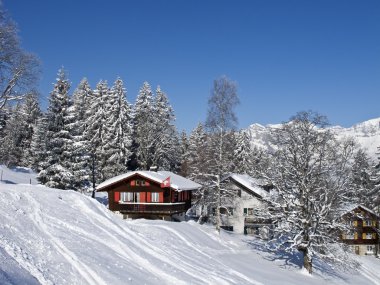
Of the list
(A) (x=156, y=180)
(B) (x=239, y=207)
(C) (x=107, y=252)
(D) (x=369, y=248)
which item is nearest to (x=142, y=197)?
(A) (x=156, y=180)

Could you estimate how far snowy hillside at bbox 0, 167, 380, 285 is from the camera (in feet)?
54.4

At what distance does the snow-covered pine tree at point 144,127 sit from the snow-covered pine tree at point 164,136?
69cm

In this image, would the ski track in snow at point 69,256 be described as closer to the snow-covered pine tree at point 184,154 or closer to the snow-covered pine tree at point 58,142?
the snow-covered pine tree at point 58,142

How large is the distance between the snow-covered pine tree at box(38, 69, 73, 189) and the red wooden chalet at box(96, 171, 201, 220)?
4463 mm

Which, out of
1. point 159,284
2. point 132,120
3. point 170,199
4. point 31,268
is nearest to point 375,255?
point 170,199

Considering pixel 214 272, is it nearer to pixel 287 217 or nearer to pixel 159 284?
pixel 159 284

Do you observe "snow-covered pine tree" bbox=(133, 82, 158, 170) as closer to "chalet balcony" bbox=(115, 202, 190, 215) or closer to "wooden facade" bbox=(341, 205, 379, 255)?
"chalet balcony" bbox=(115, 202, 190, 215)

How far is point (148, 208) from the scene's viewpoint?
140ft

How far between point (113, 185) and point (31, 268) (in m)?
29.1

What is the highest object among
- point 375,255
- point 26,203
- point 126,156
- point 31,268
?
point 126,156

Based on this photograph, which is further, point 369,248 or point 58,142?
point 369,248

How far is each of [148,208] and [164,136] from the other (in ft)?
61.3

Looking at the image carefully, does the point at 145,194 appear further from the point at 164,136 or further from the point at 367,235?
the point at 367,235

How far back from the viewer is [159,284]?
18641 mm
